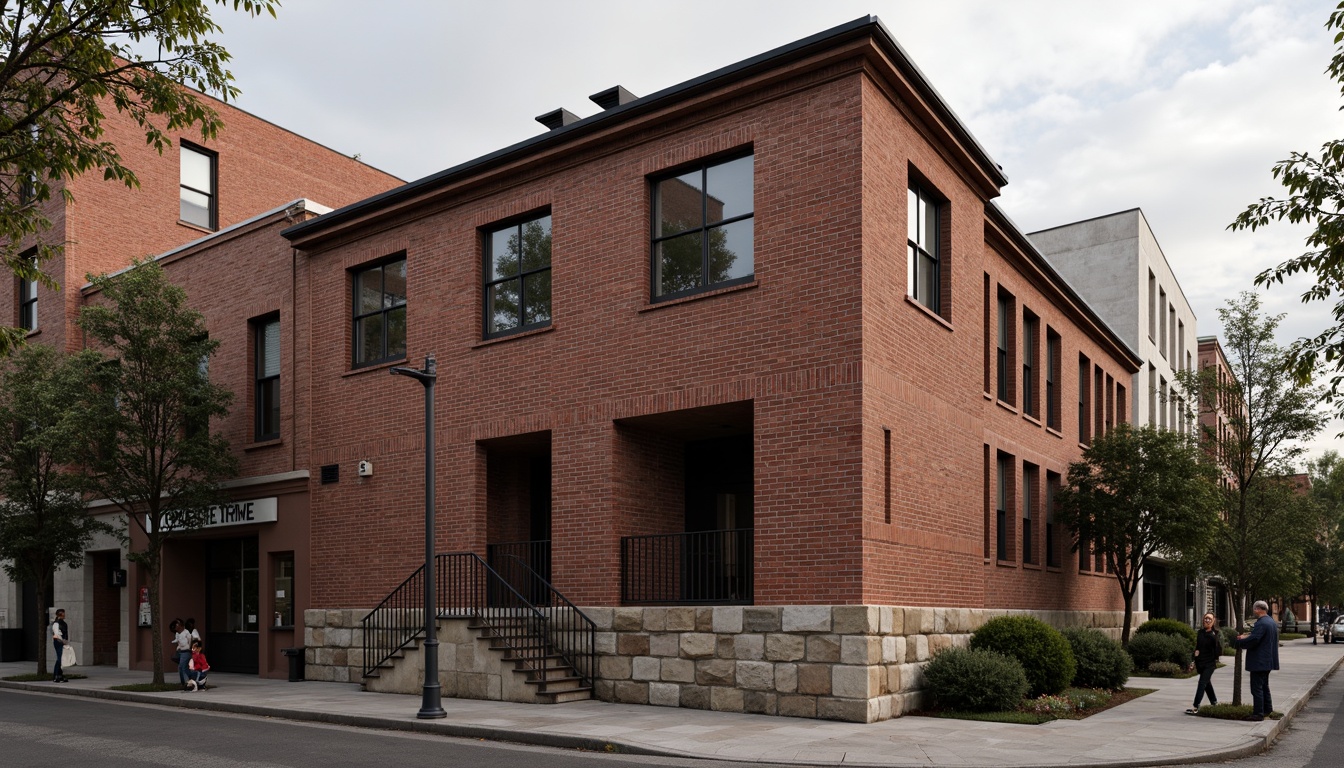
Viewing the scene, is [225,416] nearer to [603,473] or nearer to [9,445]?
[9,445]

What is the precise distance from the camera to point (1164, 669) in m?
24.9

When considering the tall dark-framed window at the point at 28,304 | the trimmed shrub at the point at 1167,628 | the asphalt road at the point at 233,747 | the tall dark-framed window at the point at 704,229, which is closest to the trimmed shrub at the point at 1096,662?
the trimmed shrub at the point at 1167,628

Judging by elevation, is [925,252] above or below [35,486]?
above

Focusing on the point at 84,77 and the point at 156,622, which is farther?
the point at 156,622

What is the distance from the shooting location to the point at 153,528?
839 inches

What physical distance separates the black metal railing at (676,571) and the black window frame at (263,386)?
31.3ft

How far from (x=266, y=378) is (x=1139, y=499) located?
18.7m

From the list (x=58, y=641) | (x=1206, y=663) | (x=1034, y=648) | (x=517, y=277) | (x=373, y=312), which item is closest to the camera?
(x=1206, y=663)

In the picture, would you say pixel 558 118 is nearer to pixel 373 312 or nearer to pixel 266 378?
pixel 373 312

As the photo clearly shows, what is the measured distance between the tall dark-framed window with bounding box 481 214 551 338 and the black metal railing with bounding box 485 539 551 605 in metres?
3.67

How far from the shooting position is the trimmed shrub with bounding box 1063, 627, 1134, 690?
19734mm

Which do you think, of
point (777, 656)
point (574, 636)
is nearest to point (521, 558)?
point (574, 636)

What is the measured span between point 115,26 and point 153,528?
486 inches

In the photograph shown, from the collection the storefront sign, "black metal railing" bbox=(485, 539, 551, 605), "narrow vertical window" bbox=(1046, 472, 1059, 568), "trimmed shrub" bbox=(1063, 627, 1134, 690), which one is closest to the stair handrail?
"black metal railing" bbox=(485, 539, 551, 605)
